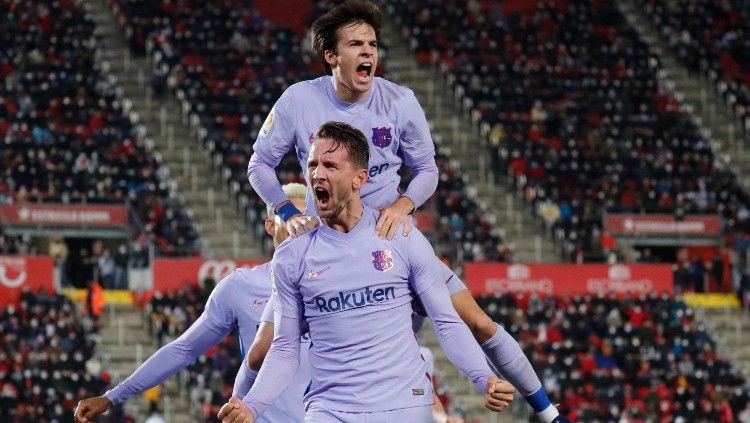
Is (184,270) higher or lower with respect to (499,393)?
lower

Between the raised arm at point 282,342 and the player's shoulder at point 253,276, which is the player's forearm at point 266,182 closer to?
the player's shoulder at point 253,276

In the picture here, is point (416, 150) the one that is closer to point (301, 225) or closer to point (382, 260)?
point (301, 225)

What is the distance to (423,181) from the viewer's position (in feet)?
28.7

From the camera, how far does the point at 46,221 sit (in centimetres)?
2772

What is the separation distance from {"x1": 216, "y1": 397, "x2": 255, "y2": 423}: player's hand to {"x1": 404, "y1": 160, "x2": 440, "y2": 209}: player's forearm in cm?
182

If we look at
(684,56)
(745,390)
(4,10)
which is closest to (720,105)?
(684,56)

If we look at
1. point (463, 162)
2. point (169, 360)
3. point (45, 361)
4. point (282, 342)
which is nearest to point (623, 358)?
point (463, 162)

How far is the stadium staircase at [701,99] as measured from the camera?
3425 centimetres

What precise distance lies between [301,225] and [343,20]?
133cm

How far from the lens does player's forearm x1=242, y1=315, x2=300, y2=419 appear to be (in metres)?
7.36

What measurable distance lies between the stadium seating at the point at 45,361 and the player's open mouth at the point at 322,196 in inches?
582

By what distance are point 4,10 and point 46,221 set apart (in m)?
6.91

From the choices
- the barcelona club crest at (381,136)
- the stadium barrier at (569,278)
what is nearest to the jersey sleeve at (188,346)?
the barcelona club crest at (381,136)

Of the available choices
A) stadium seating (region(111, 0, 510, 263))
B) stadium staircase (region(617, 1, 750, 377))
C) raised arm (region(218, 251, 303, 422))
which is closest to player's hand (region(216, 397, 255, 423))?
raised arm (region(218, 251, 303, 422))
